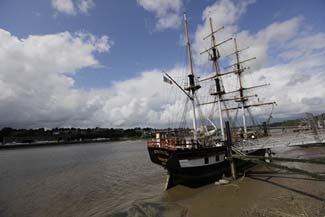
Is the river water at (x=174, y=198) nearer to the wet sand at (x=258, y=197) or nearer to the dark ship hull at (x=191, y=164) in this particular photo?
the wet sand at (x=258, y=197)

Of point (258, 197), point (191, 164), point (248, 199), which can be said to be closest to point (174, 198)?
point (191, 164)

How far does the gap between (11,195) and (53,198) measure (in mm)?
5137

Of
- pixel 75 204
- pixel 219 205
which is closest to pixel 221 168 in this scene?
pixel 219 205

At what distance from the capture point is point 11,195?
1917 cm

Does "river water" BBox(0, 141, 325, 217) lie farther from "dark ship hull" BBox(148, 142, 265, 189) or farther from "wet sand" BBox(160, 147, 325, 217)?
"dark ship hull" BBox(148, 142, 265, 189)

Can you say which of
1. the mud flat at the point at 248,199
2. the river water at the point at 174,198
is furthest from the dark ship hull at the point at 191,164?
the river water at the point at 174,198

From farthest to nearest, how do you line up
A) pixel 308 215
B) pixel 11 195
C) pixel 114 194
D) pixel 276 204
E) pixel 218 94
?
1. pixel 218 94
2. pixel 11 195
3. pixel 114 194
4. pixel 276 204
5. pixel 308 215

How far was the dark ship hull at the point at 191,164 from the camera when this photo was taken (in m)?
16.1

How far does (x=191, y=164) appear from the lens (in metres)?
16.6

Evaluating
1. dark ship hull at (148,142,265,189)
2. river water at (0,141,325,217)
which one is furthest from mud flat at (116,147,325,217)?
dark ship hull at (148,142,265,189)

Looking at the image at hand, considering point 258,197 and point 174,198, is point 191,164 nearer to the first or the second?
point 174,198

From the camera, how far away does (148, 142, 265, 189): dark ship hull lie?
632 inches

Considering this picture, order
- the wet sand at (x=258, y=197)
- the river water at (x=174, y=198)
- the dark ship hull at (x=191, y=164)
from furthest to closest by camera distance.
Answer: the dark ship hull at (x=191, y=164) → the river water at (x=174, y=198) → the wet sand at (x=258, y=197)

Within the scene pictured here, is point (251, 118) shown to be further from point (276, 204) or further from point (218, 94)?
point (276, 204)
